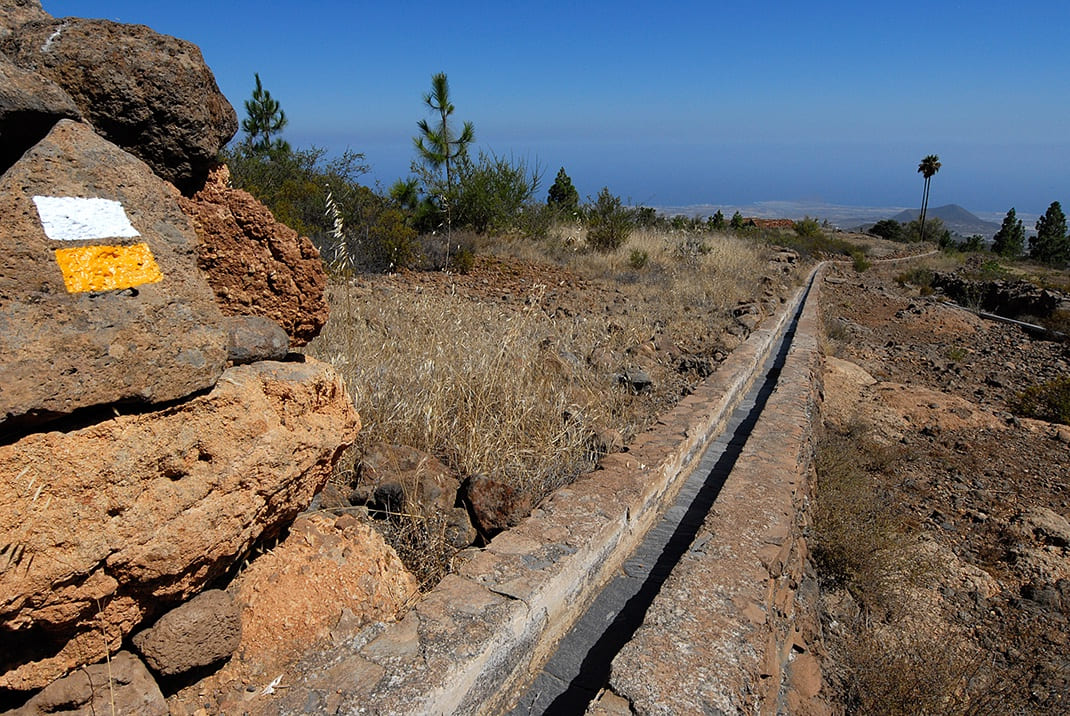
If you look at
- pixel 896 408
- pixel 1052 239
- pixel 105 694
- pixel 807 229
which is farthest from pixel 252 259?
pixel 1052 239

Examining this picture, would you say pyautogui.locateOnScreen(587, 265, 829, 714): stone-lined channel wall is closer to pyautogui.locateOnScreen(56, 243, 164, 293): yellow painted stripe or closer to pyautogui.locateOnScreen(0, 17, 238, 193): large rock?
pyautogui.locateOnScreen(56, 243, 164, 293): yellow painted stripe

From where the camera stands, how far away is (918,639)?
2.99m

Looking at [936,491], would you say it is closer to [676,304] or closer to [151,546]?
[676,304]

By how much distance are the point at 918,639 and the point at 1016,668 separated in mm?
448

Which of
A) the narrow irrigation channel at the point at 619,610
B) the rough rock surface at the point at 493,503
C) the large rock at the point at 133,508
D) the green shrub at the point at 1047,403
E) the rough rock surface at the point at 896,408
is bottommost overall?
the green shrub at the point at 1047,403

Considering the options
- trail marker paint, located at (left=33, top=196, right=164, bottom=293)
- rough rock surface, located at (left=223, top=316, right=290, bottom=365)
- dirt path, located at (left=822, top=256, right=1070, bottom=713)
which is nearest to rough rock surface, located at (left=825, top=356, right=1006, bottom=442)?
dirt path, located at (left=822, top=256, right=1070, bottom=713)

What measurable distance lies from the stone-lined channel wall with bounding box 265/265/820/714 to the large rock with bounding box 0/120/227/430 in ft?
3.13

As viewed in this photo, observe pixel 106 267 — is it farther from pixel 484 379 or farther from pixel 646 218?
pixel 646 218

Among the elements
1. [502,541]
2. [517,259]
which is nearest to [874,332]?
[517,259]

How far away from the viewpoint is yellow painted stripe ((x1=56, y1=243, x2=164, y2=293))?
144 centimetres

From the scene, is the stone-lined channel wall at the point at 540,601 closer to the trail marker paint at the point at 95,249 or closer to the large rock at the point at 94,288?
the large rock at the point at 94,288

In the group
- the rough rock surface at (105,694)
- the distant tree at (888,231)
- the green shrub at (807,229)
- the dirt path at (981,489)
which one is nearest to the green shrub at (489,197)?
the dirt path at (981,489)

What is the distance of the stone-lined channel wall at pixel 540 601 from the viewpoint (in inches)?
71.0

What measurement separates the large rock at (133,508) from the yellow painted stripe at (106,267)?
33 cm
